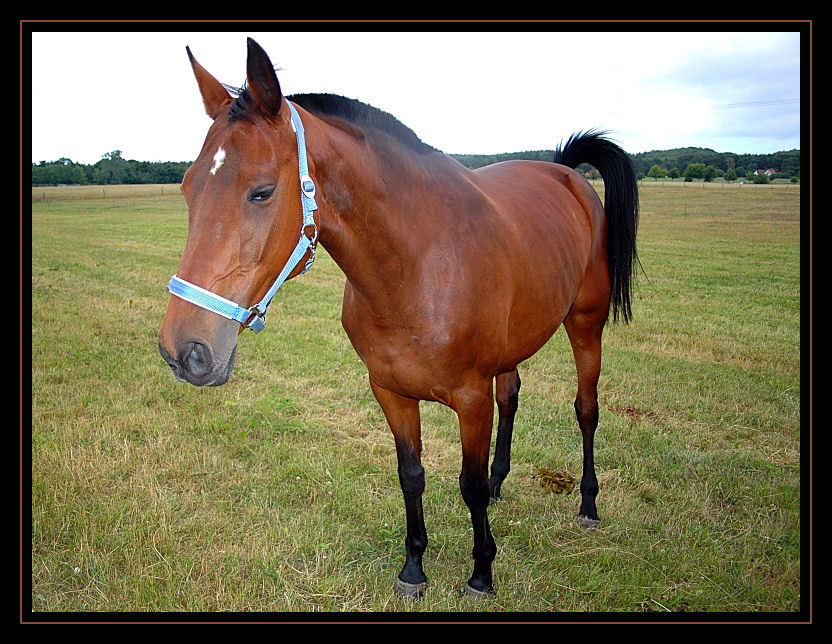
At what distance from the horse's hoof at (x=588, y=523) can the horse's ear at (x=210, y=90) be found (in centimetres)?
348

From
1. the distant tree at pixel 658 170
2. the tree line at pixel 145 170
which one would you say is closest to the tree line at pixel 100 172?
the tree line at pixel 145 170

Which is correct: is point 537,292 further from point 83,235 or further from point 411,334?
point 83,235

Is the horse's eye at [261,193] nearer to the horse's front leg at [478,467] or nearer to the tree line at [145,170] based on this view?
the horse's front leg at [478,467]

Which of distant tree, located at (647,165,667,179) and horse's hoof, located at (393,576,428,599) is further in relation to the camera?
distant tree, located at (647,165,667,179)

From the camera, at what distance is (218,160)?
6.46 feet

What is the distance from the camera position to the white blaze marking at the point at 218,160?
196 cm

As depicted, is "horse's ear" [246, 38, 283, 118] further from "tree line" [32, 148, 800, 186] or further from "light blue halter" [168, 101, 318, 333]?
"tree line" [32, 148, 800, 186]

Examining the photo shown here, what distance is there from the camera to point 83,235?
817 inches

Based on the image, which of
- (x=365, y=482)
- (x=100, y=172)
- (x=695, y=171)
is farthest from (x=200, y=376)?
(x=100, y=172)

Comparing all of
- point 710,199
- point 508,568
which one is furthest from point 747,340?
point 710,199

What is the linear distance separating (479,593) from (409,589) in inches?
16.2

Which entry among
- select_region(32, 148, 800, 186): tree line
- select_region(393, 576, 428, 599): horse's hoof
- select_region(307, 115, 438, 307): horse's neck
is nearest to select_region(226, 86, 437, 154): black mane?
select_region(307, 115, 438, 307): horse's neck

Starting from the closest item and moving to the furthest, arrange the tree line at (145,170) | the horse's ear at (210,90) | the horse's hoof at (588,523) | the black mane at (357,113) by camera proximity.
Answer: the horse's ear at (210,90), the black mane at (357,113), the horse's hoof at (588,523), the tree line at (145,170)

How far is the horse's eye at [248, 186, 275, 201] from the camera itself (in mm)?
1987
